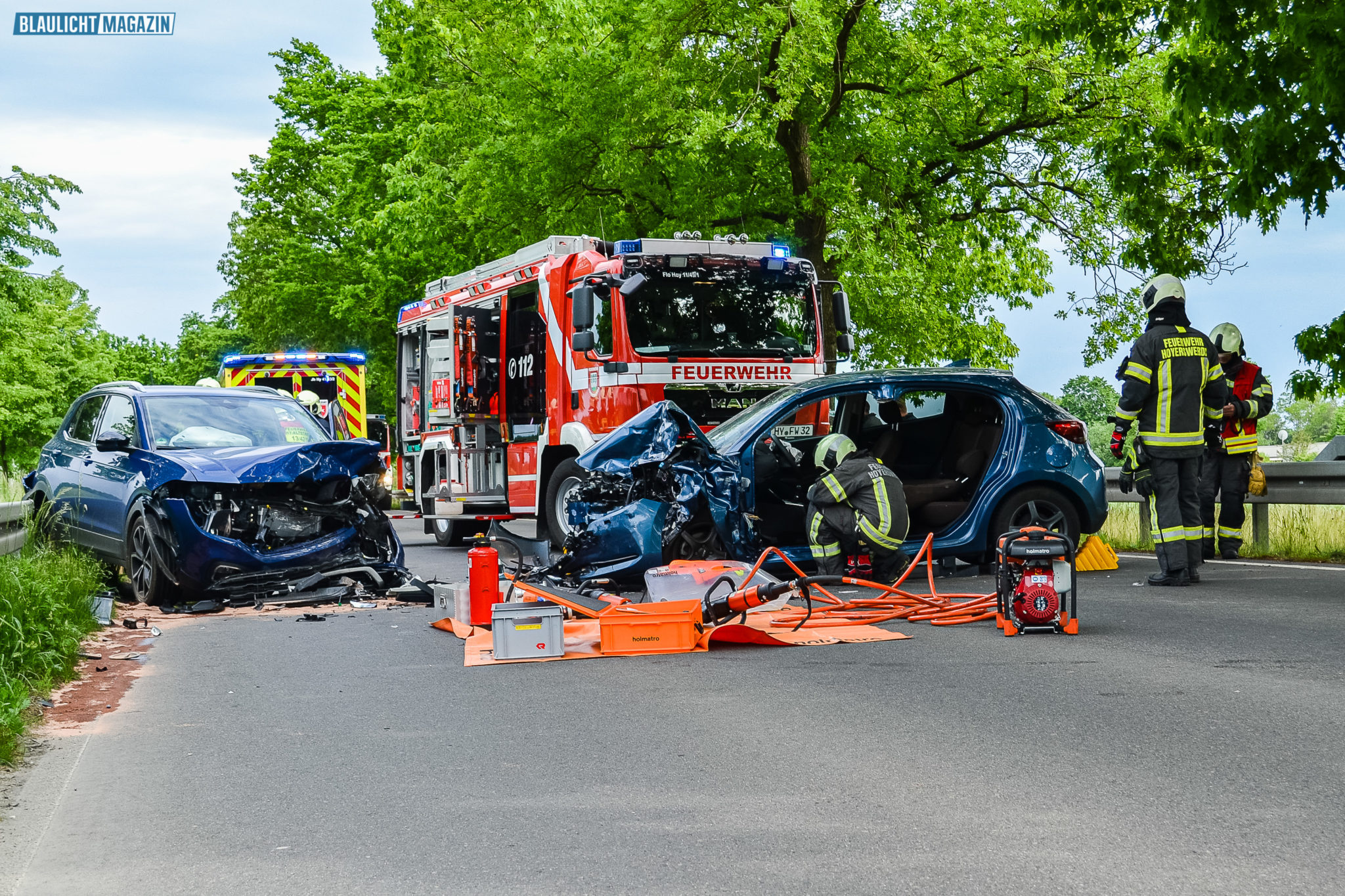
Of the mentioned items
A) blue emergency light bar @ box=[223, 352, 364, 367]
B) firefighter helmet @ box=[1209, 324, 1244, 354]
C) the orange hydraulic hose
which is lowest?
the orange hydraulic hose

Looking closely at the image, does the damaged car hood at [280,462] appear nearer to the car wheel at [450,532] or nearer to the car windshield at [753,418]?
the car windshield at [753,418]

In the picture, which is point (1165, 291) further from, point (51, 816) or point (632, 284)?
point (51, 816)

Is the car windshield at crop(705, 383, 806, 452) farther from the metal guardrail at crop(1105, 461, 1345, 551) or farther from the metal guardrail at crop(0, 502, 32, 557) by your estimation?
the metal guardrail at crop(0, 502, 32, 557)

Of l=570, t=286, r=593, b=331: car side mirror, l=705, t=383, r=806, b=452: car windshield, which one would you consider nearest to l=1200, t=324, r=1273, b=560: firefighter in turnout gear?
l=705, t=383, r=806, b=452: car windshield

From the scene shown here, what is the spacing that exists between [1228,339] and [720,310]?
4729 mm

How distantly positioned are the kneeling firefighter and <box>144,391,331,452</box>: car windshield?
4.21 metres

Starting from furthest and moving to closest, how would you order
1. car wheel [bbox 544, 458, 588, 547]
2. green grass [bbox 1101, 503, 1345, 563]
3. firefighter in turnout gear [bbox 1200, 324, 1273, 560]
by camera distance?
car wheel [bbox 544, 458, 588, 547] → green grass [bbox 1101, 503, 1345, 563] → firefighter in turnout gear [bbox 1200, 324, 1273, 560]

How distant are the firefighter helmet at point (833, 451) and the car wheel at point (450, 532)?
28.1 ft

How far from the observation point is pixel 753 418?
409 inches

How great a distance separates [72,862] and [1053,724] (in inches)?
137

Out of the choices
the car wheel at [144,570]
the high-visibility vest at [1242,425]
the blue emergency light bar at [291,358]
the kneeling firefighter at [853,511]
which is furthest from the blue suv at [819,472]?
the blue emergency light bar at [291,358]

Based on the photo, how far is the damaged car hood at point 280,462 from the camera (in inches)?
387

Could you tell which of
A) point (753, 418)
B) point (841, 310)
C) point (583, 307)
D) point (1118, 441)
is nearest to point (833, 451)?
point (753, 418)

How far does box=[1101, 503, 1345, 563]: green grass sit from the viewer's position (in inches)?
483
